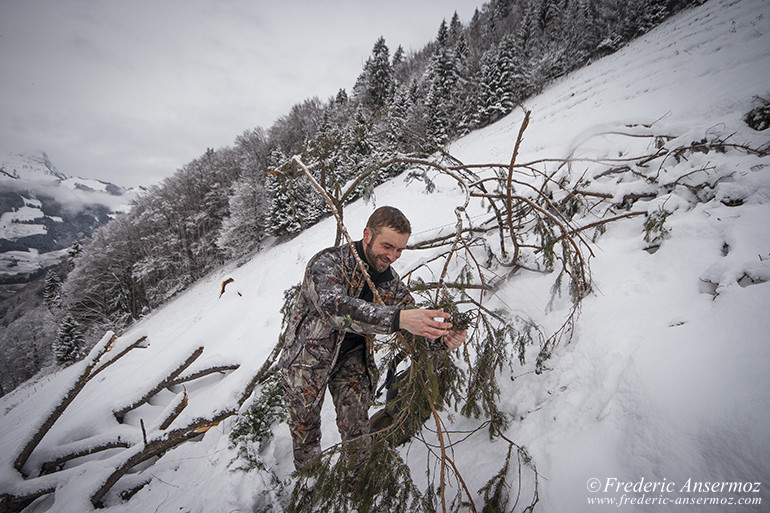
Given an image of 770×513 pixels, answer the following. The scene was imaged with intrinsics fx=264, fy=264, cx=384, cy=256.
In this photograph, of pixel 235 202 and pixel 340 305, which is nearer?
pixel 340 305

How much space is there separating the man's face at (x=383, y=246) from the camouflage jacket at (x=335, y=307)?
5.2 inches

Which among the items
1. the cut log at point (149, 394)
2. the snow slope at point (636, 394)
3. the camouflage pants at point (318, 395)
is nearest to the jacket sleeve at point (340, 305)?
the camouflage pants at point (318, 395)

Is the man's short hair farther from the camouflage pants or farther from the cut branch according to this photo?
the cut branch

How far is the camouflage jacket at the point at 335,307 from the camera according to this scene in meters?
1.57

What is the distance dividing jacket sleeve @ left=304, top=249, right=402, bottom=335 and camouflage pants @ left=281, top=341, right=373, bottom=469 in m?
0.57

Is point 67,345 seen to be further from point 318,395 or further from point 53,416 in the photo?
point 318,395

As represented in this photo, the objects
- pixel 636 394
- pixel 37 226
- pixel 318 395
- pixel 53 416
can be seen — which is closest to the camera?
pixel 636 394

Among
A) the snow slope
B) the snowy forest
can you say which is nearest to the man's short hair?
the snow slope

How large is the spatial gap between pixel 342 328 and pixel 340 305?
0.15 m

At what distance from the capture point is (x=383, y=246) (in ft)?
6.31

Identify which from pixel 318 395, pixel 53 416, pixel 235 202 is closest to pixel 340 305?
pixel 318 395

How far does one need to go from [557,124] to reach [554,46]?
94.5 ft

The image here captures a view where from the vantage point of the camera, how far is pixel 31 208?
115312 mm

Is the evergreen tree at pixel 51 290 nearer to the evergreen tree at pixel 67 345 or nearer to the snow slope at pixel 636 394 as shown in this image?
the evergreen tree at pixel 67 345
